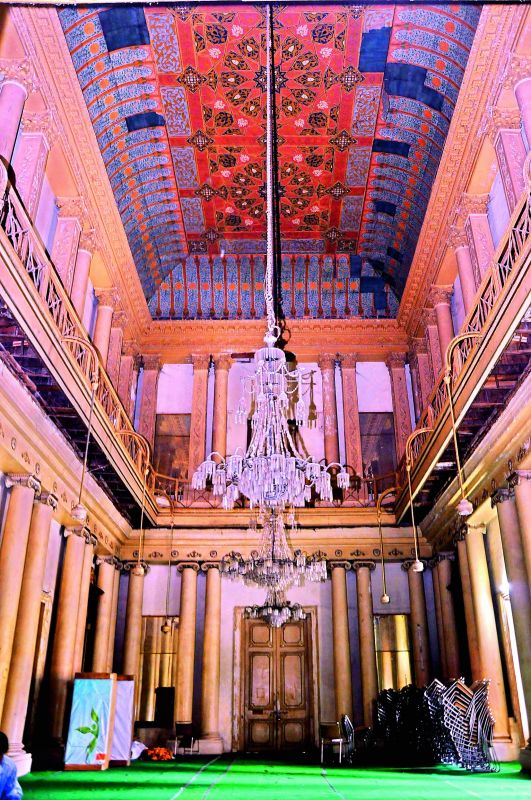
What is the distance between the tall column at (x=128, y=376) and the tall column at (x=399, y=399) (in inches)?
208

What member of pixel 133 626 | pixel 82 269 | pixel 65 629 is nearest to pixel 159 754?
pixel 65 629

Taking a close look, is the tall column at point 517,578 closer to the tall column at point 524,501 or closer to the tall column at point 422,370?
the tall column at point 524,501

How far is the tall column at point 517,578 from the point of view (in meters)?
7.41

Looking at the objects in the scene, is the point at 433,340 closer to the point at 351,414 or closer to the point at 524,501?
the point at 351,414

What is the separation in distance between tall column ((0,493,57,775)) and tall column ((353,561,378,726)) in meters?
5.86

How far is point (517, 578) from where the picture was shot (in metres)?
7.76

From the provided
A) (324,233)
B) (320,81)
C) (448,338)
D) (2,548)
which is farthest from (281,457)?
(324,233)

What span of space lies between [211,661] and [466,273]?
7609mm

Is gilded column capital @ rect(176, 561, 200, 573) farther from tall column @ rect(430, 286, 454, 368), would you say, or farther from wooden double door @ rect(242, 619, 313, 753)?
tall column @ rect(430, 286, 454, 368)

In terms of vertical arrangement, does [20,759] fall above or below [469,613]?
below

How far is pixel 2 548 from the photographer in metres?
7.23

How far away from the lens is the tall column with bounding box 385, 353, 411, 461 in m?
13.4

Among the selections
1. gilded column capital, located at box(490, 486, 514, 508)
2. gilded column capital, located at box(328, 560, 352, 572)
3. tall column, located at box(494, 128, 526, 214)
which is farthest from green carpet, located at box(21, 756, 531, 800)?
tall column, located at box(494, 128, 526, 214)

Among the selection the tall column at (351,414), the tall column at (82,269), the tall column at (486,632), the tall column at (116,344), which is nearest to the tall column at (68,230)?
the tall column at (82,269)
